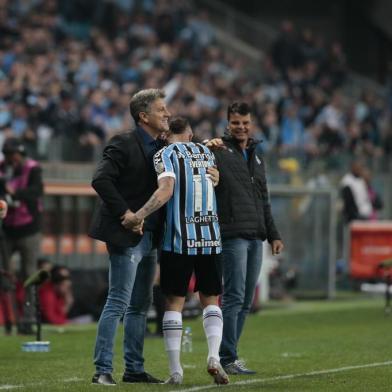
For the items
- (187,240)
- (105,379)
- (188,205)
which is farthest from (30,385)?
(188,205)

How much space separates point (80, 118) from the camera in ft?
77.0

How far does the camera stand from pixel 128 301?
10.2 metres

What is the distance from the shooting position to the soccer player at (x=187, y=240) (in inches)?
398

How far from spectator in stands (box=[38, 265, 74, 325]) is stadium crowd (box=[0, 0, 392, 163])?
3.00m

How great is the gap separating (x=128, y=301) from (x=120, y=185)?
2.63 feet

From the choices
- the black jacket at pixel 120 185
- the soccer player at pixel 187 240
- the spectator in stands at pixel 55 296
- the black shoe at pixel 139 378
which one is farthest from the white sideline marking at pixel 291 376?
the spectator in stands at pixel 55 296

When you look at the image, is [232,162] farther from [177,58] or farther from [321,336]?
[177,58]

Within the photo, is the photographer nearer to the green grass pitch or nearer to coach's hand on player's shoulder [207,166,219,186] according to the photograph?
the green grass pitch

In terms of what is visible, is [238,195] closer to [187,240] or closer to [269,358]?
[187,240]

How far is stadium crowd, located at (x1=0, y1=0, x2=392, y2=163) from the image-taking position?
23.2 meters

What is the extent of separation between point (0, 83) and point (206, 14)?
12.8m

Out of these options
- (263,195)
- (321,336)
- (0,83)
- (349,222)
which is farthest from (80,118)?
(263,195)

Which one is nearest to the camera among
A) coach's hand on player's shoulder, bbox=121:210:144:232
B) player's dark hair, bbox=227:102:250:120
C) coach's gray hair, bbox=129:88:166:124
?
coach's hand on player's shoulder, bbox=121:210:144:232

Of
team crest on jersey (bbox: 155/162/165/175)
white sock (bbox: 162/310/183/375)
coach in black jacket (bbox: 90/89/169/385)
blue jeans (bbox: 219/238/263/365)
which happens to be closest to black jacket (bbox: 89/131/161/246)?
coach in black jacket (bbox: 90/89/169/385)
